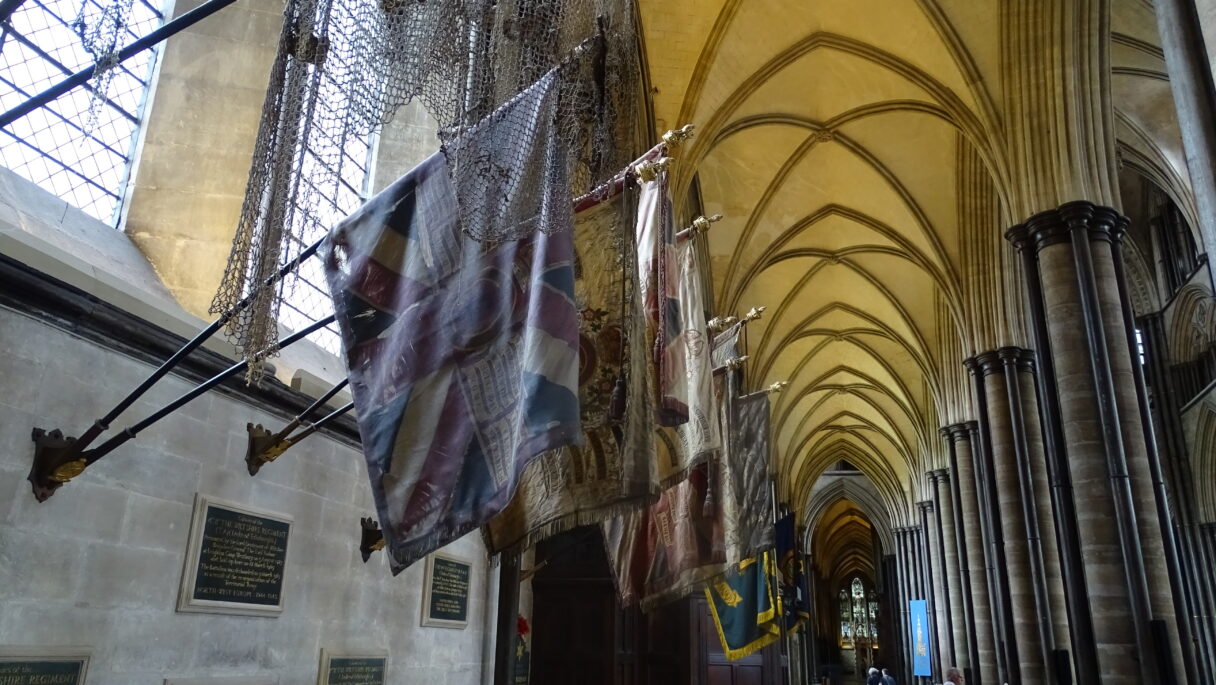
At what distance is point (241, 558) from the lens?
462 centimetres

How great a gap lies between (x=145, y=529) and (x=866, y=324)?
67.7ft

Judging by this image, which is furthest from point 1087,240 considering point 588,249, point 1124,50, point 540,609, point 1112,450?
point 588,249

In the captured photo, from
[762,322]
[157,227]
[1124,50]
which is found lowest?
[157,227]

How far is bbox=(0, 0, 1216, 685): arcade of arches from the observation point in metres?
4.03

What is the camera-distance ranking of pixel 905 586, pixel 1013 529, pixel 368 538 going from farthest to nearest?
pixel 905 586 → pixel 1013 529 → pixel 368 538

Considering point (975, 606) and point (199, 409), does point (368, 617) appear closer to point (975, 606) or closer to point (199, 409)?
point (199, 409)

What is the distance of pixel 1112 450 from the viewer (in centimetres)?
912

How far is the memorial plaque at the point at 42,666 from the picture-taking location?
3.29 m

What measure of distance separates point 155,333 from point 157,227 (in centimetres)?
132

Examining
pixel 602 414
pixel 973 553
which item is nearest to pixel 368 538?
pixel 602 414

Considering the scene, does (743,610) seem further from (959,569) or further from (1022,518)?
(959,569)

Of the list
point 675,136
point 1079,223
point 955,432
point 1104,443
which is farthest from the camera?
point 955,432

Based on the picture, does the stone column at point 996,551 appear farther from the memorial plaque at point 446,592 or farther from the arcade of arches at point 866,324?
the memorial plaque at point 446,592

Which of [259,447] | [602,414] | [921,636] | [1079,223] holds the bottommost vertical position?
[921,636]
